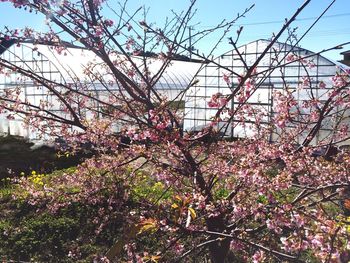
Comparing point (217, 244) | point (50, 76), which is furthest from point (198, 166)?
point (50, 76)

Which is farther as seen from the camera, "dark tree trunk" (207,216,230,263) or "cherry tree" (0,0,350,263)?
"dark tree trunk" (207,216,230,263)

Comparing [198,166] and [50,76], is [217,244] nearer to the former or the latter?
[198,166]

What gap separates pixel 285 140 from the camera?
10.3 ft

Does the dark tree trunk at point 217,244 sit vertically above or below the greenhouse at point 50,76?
below

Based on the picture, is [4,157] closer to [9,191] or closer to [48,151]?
[48,151]

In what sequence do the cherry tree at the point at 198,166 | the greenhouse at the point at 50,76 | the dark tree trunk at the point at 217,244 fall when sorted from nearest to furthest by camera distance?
the cherry tree at the point at 198,166, the dark tree trunk at the point at 217,244, the greenhouse at the point at 50,76

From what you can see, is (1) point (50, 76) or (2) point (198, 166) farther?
(1) point (50, 76)

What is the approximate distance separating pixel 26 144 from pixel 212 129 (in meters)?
8.32

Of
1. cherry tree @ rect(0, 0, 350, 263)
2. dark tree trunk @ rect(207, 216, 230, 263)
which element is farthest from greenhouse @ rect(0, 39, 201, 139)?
dark tree trunk @ rect(207, 216, 230, 263)

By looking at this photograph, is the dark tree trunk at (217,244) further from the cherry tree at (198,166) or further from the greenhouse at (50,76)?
the greenhouse at (50,76)

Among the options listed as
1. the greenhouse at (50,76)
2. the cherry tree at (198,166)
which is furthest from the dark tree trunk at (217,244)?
the greenhouse at (50,76)

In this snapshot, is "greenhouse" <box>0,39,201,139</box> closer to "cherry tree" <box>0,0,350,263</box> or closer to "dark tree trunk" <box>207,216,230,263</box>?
"cherry tree" <box>0,0,350,263</box>

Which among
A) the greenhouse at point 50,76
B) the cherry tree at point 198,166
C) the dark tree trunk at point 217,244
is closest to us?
the cherry tree at point 198,166

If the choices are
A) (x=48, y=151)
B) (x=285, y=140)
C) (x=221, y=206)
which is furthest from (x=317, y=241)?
(x=48, y=151)
